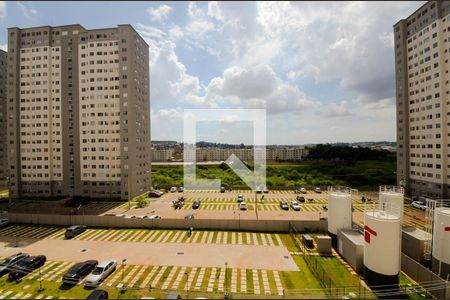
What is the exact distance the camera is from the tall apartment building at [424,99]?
40500mm

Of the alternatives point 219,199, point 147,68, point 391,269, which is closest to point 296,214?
point 219,199

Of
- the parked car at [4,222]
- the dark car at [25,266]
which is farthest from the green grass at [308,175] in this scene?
the dark car at [25,266]

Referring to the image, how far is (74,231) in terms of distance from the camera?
27.6m

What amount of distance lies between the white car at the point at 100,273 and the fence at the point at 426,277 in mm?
22373

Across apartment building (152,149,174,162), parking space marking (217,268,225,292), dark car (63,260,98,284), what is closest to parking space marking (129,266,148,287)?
dark car (63,260,98,284)

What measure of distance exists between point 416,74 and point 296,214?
3667 centimetres

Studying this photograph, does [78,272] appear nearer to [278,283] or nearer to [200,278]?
[200,278]

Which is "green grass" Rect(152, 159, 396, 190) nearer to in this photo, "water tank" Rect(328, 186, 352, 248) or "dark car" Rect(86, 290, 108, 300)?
"water tank" Rect(328, 186, 352, 248)

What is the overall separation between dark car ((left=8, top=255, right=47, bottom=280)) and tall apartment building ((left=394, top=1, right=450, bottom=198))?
2156 inches

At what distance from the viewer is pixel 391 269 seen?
16594mm

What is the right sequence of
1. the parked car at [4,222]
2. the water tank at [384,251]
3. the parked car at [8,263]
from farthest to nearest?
1. the parked car at [4,222]
2. the parked car at [8,263]
3. the water tank at [384,251]

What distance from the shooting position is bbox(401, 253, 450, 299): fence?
49.7 feet

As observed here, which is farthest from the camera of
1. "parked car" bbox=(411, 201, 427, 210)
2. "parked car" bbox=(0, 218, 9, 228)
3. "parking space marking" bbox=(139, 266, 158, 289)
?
"parked car" bbox=(411, 201, 427, 210)

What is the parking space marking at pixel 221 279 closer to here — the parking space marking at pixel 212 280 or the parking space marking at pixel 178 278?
the parking space marking at pixel 212 280
